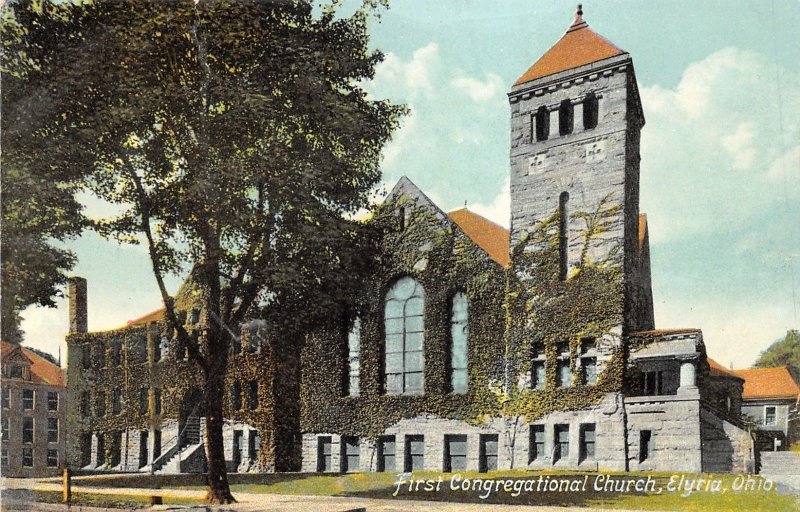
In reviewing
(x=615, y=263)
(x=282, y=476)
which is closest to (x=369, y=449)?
(x=282, y=476)

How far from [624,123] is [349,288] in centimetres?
540

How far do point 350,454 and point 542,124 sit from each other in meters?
7.49

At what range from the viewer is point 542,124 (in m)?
13.0

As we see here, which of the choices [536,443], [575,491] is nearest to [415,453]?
[536,443]

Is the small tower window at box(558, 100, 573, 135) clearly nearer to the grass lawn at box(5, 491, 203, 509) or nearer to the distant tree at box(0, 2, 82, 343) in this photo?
the distant tree at box(0, 2, 82, 343)

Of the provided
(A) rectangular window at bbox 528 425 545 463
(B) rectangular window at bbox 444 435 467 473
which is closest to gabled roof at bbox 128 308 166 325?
(B) rectangular window at bbox 444 435 467 473

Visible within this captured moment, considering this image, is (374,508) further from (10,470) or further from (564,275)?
(10,470)

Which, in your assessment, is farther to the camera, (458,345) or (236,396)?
(236,396)

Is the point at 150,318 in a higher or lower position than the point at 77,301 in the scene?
lower

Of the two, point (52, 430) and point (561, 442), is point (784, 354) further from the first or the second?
point (52, 430)

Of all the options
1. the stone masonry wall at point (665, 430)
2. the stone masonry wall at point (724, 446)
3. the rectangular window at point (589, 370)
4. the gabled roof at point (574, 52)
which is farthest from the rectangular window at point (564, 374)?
the gabled roof at point (574, 52)

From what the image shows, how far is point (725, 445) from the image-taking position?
1173cm

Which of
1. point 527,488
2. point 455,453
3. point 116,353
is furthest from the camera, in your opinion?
point 116,353

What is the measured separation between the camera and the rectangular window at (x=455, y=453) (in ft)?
45.7
